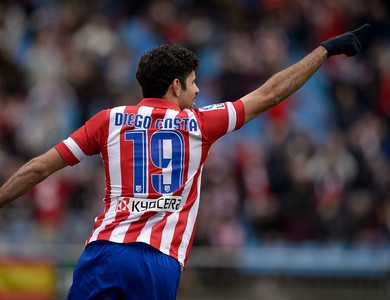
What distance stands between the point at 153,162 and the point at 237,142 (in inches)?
369

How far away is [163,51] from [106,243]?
123 cm

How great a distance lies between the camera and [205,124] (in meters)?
6.11

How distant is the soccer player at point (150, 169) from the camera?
5914 millimetres

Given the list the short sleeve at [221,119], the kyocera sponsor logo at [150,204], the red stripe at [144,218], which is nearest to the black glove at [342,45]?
A: the short sleeve at [221,119]

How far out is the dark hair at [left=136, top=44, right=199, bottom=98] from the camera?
6.16 meters

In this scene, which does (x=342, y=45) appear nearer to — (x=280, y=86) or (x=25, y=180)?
(x=280, y=86)

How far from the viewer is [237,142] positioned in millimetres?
15359

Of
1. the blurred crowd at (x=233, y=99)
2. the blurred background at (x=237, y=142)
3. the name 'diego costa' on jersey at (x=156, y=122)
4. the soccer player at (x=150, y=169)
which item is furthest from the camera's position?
the blurred crowd at (x=233, y=99)

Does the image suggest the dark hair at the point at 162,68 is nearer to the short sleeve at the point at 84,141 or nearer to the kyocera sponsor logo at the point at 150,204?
the short sleeve at the point at 84,141

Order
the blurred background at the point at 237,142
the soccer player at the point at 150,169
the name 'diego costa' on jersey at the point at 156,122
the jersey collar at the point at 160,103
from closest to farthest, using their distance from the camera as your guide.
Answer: the soccer player at the point at 150,169 < the name 'diego costa' on jersey at the point at 156,122 < the jersey collar at the point at 160,103 < the blurred background at the point at 237,142

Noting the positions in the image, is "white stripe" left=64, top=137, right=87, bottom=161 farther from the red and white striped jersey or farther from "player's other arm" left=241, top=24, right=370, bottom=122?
"player's other arm" left=241, top=24, right=370, bottom=122

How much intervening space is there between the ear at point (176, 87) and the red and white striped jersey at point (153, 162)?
10 centimetres

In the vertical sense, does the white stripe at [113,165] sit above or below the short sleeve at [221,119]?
below

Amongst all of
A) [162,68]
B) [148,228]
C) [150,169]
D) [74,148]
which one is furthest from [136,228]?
[162,68]
